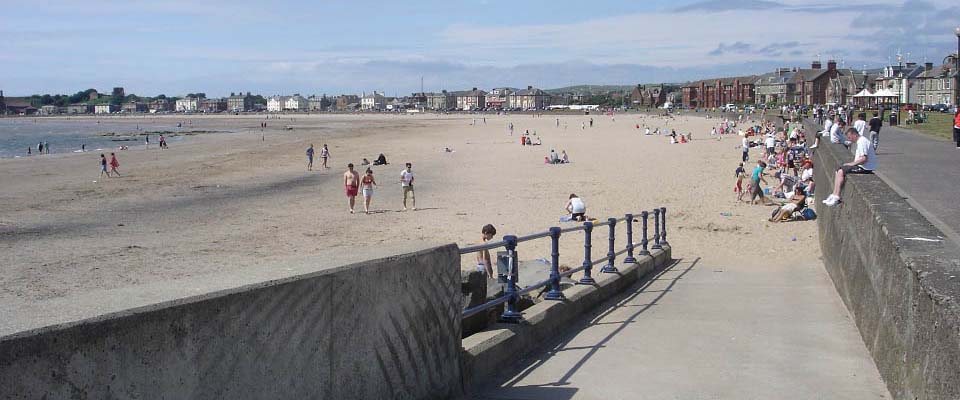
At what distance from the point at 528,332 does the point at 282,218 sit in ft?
59.8

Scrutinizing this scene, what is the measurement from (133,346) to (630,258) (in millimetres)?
9182

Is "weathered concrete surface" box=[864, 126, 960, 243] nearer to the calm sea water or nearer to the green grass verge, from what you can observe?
the green grass verge

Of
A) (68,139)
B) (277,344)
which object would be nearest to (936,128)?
(277,344)

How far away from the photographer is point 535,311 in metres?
6.96

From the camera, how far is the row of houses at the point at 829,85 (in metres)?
95.0

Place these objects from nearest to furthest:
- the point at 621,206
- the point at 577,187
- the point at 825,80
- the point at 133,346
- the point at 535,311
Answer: the point at 133,346 → the point at 535,311 → the point at 621,206 → the point at 577,187 → the point at 825,80

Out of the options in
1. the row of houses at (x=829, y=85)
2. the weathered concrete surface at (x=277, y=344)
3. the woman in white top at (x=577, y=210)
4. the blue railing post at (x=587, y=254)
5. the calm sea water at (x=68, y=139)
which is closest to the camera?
the weathered concrete surface at (x=277, y=344)

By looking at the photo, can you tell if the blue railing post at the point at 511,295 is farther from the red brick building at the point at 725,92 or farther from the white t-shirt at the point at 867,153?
the red brick building at the point at 725,92

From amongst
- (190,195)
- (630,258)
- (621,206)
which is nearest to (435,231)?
(621,206)

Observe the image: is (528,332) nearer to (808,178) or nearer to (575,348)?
(575,348)

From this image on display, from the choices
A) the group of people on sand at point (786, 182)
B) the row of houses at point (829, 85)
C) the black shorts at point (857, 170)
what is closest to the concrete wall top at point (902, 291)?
the black shorts at point (857, 170)

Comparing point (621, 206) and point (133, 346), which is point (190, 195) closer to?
point (621, 206)

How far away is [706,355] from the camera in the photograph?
6.64 metres

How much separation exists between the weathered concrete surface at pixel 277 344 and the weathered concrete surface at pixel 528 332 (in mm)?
380
